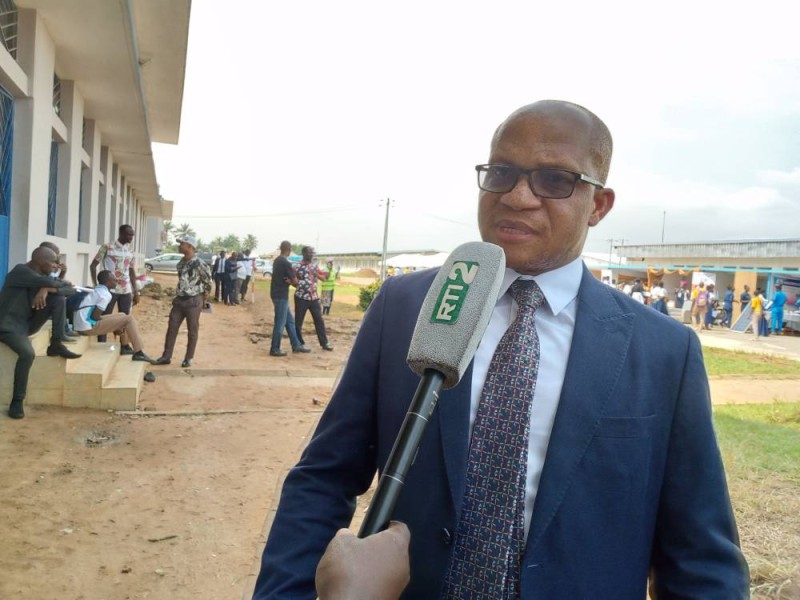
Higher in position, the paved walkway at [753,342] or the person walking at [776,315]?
the person walking at [776,315]

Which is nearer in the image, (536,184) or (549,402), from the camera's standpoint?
(549,402)

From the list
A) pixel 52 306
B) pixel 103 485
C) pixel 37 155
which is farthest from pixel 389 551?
pixel 37 155

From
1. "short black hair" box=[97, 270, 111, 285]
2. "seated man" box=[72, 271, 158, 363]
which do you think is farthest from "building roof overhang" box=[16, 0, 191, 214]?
"seated man" box=[72, 271, 158, 363]

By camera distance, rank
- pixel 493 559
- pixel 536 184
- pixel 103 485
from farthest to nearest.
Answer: pixel 103 485, pixel 536 184, pixel 493 559

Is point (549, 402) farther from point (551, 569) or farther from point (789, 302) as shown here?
point (789, 302)

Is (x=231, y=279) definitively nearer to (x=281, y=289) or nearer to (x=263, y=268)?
A: (x=281, y=289)

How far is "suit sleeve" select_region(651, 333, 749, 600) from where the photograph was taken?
136cm

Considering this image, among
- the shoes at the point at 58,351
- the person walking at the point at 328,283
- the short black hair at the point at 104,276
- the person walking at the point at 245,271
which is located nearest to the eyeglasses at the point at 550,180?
the shoes at the point at 58,351

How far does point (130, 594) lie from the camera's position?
3.37 metres

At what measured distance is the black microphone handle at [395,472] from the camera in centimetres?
93

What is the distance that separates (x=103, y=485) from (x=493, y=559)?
13.8 feet

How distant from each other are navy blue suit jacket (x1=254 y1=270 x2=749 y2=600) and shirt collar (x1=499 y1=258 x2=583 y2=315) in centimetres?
6

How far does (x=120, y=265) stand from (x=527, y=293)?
7991mm

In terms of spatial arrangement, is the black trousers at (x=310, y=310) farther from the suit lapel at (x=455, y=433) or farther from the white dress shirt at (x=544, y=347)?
the suit lapel at (x=455, y=433)
